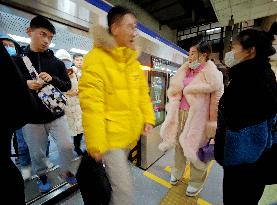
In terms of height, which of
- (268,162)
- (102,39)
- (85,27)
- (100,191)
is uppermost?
(85,27)

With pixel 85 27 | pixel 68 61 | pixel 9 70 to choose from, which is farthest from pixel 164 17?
pixel 9 70

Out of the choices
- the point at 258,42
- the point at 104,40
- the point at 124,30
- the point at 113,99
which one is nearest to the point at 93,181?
the point at 113,99

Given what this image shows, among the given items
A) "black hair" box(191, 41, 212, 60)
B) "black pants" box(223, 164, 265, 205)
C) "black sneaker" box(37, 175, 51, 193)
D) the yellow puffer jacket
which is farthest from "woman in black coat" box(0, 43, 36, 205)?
"black hair" box(191, 41, 212, 60)

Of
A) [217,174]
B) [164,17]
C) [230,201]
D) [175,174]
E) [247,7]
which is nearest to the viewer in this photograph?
[230,201]

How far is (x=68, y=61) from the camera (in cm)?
313

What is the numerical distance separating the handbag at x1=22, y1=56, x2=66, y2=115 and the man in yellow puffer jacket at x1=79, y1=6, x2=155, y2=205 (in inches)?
25.6

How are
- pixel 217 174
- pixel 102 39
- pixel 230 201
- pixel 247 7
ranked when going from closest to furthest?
pixel 102 39 < pixel 230 201 < pixel 217 174 < pixel 247 7

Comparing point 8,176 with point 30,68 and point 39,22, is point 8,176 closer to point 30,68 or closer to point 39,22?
point 30,68

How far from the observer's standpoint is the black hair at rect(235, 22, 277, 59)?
1.35 meters

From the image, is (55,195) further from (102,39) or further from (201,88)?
(201,88)

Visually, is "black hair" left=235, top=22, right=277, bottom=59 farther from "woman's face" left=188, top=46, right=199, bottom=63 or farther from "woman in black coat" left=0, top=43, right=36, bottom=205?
"woman in black coat" left=0, top=43, right=36, bottom=205

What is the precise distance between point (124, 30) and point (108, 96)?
484mm

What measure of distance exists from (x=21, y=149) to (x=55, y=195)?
0.85 metres

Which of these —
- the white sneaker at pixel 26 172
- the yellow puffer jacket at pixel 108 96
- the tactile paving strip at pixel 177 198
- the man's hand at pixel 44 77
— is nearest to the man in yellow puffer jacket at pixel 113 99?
the yellow puffer jacket at pixel 108 96
